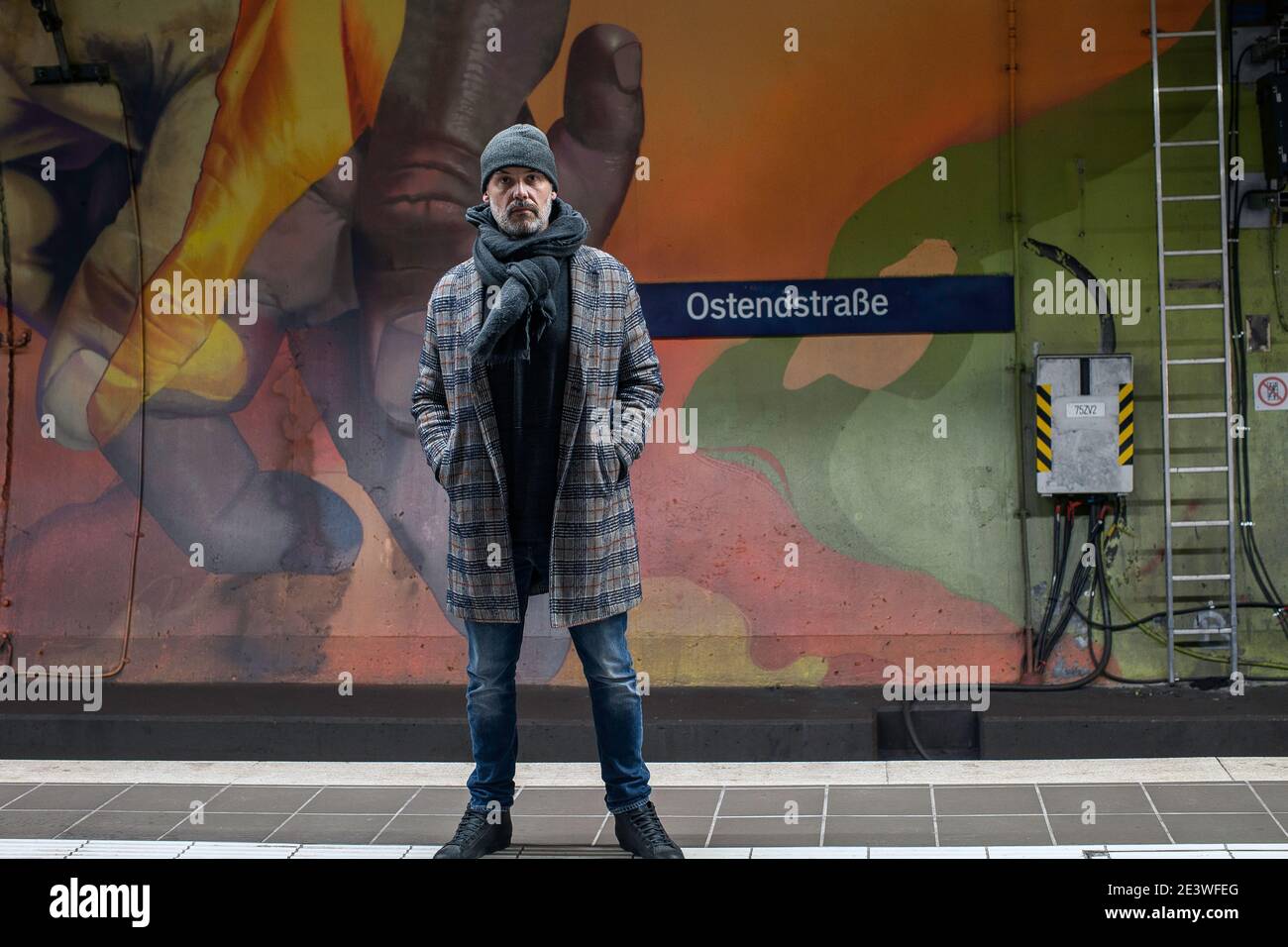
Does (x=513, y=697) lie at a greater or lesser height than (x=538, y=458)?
lesser

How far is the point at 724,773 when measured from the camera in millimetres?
6914

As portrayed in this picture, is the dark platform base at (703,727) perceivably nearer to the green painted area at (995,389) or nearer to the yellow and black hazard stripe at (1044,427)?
the green painted area at (995,389)

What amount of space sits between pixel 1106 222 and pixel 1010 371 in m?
0.88

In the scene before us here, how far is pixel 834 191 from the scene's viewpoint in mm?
8547

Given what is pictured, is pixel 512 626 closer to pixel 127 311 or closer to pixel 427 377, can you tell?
pixel 427 377

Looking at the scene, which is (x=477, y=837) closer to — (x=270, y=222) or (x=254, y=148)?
(x=270, y=222)

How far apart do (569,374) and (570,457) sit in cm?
25

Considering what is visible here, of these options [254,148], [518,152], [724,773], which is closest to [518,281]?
[518,152]

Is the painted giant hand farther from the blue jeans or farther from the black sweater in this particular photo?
the black sweater

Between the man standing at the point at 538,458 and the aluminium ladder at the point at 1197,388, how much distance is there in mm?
4087

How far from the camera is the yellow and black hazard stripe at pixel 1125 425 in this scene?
8.33 m
